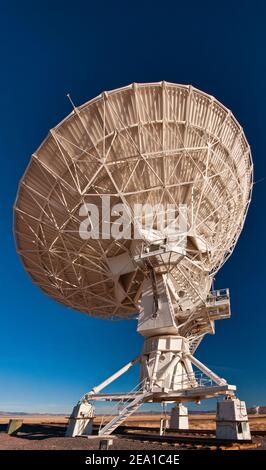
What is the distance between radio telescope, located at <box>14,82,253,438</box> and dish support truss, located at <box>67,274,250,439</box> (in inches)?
2.0

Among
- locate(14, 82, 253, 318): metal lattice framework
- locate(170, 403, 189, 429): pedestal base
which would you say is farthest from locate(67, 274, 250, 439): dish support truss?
locate(170, 403, 189, 429): pedestal base

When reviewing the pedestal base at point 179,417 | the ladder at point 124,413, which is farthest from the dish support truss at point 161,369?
the pedestal base at point 179,417

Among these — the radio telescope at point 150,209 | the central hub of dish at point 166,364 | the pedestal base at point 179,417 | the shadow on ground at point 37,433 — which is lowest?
the shadow on ground at point 37,433

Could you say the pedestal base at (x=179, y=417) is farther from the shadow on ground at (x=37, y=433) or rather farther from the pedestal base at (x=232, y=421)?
the pedestal base at (x=232, y=421)

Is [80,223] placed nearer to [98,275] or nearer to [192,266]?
[98,275]

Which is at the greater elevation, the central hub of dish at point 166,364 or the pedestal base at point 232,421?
the central hub of dish at point 166,364

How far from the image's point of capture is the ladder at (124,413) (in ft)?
48.0

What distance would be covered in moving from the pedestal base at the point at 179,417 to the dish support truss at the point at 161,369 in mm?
4946

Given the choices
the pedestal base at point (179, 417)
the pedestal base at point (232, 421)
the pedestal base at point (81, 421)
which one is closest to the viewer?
the pedestal base at point (232, 421)

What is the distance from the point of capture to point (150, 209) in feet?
60.6

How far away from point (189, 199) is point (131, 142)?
14.2 ft

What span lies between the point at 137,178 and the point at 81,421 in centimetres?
1182

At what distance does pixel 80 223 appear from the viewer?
1794 cm

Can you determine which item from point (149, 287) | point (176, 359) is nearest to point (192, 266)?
point (149, 287)
